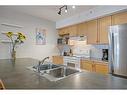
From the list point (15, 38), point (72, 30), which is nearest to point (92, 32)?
point (72, 30)

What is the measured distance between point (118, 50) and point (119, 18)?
35.7 inches


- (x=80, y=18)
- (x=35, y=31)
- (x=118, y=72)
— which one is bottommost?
(x=118, y=72)

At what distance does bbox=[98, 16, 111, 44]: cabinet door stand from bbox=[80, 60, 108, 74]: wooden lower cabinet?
0.61 metres

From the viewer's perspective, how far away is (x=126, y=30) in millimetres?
2584

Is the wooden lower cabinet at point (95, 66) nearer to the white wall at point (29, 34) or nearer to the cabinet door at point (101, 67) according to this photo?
the cabinet door at point (101, 67)

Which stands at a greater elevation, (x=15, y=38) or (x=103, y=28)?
(x=103, y=28)

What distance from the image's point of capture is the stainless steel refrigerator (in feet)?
8.51

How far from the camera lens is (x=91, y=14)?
385cm

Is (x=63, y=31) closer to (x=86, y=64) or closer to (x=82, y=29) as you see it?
(x=82, y=29)

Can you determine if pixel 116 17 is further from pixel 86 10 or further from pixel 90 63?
pixel 90 63

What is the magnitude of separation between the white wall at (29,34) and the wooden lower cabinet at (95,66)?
1.79 m

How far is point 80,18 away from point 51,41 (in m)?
1.71

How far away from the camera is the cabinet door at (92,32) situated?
3846mm
